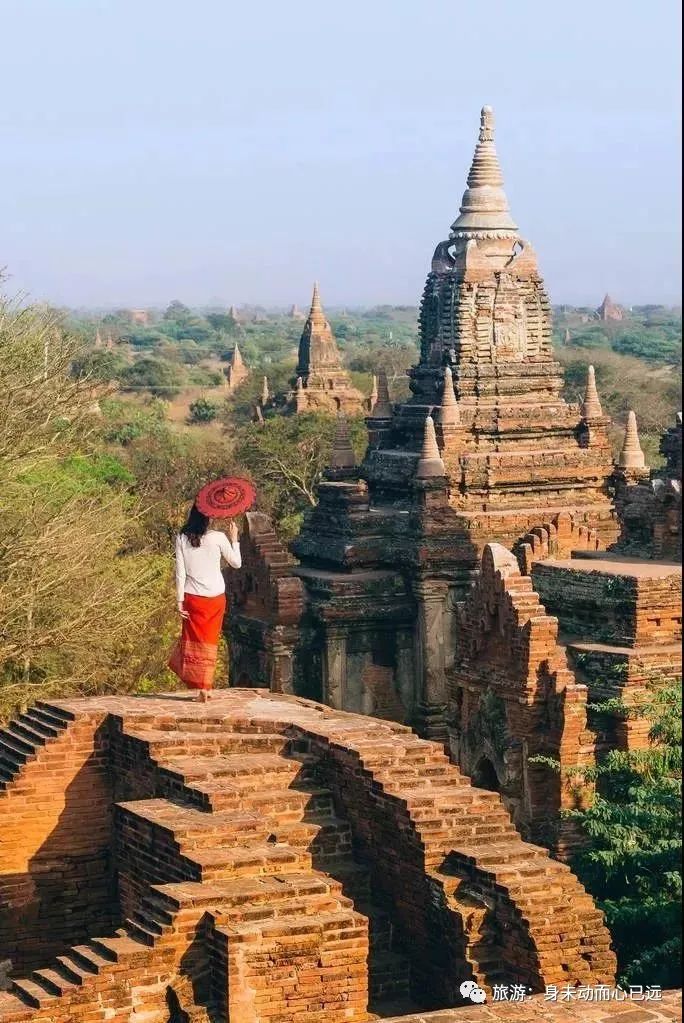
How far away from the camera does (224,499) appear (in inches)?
618

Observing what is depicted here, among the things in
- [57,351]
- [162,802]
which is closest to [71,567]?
[57,351]

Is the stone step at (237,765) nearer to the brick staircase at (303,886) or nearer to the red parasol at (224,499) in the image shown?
the brick staircase at (303,886)

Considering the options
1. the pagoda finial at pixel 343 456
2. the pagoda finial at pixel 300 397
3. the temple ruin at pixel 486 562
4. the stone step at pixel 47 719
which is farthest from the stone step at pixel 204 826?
the pagoda finial at pixel 300 397

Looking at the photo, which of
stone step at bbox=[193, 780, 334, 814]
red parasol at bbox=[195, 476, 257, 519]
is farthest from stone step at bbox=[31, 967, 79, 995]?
red parasol at bbox=[195, 476, 257, 519]

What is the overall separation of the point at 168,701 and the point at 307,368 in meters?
48.2

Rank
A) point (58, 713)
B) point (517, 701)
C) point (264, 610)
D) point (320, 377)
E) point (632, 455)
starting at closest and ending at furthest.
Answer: point (58, 713), point (517, 701), point (264, 610), point (632, 455), point (320, 377)

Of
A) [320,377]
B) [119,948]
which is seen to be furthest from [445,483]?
[320,377]

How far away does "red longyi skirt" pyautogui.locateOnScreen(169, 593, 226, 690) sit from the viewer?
16.0 m

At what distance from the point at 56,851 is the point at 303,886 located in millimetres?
3198

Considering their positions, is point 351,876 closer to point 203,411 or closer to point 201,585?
point 201,585

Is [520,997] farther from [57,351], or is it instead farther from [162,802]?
[57,351]

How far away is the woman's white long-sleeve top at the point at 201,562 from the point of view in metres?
15.8

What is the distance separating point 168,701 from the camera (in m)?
16.2

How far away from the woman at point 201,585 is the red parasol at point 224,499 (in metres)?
0.09
